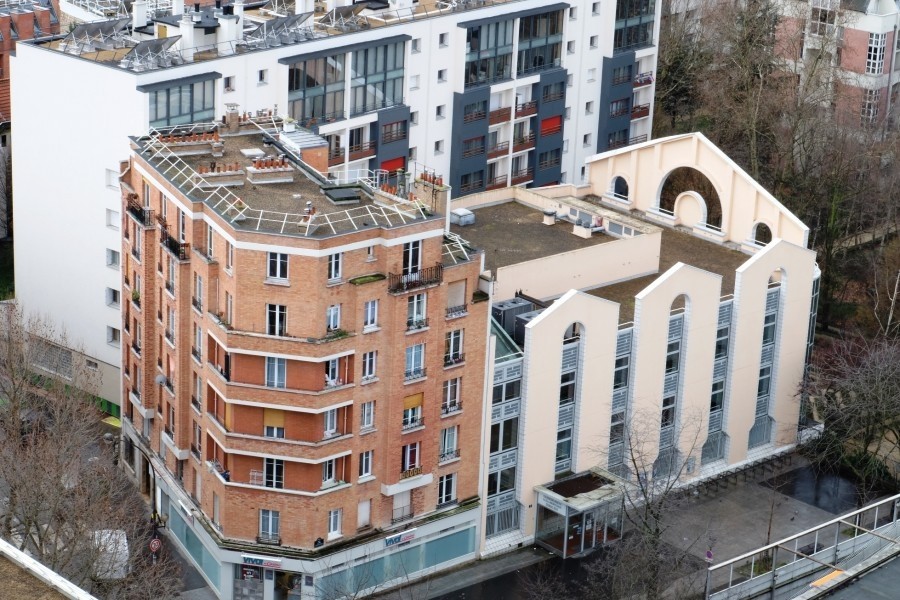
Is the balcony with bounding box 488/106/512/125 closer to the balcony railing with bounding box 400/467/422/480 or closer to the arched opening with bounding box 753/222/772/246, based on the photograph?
the arched opening with bounding box 753/222/772/246

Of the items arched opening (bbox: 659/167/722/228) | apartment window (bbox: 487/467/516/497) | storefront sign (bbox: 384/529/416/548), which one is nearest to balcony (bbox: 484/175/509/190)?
arched opening (bbox: 659/167/722/228)

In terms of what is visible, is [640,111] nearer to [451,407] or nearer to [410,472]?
[451,407]

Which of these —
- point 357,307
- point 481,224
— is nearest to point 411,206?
point 357,307

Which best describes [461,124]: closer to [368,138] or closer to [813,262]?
[368,138]

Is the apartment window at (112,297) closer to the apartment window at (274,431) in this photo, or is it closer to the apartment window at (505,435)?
the apartment window at (274,431)

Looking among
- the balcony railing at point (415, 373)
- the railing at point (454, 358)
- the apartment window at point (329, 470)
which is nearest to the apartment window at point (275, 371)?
the apartment window at point (329, 470)
